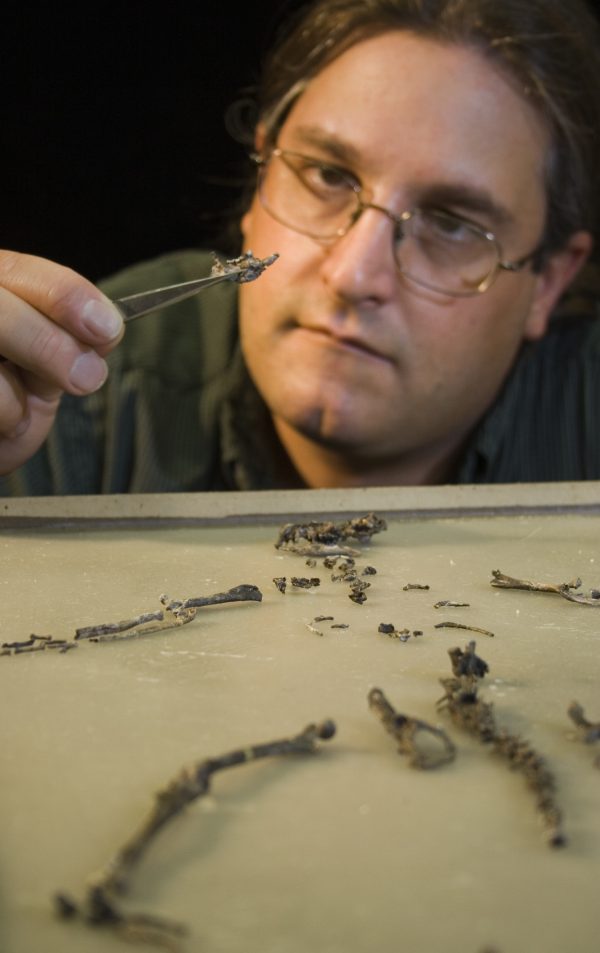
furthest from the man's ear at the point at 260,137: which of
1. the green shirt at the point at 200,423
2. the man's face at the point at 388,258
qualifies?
the green shirt at the point at 200,423

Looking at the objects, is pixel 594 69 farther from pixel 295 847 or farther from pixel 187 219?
pixel 295 847

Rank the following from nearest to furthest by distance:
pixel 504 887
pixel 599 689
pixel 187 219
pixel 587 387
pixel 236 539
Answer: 1. pixel 504 887
2. pixel 599 689
3. pixel 236 539
4. pixel 587 387
5. pixel 187 219

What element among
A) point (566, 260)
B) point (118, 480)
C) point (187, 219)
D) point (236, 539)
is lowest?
point (236, 539)

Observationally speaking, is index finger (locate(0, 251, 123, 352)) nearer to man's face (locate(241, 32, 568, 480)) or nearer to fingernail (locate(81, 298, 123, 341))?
fingernail (locate(81, 298, 123, 341))

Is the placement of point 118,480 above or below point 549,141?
below

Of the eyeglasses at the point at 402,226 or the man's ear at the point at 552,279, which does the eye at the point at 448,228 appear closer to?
the eyeglasses at the point at 402,226

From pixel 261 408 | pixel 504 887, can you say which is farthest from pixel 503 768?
pixel 261 408

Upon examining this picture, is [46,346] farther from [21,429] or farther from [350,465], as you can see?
[350,465]
